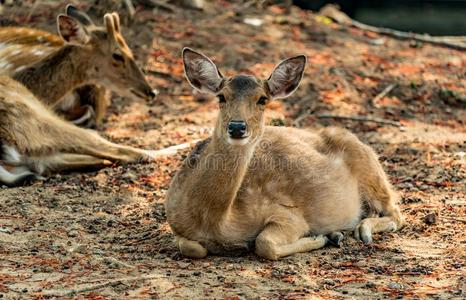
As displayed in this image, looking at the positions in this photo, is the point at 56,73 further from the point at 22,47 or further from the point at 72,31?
the point at 22,47

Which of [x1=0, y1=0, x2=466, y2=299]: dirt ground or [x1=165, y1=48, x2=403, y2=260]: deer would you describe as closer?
[x1=0, y1=0, x2=466, y2=299]: dirt ground

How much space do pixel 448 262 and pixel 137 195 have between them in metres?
2.85

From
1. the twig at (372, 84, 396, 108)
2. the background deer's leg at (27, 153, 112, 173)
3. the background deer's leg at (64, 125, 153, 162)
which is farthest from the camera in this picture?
the twig at (372, 84, 396, 108)

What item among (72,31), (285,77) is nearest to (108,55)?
(72,31)

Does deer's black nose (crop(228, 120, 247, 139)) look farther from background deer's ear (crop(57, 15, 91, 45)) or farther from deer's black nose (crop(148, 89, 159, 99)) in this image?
deer's black nose (crop(148, 89, 159, 99))

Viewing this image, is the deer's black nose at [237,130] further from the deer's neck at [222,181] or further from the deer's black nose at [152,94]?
the deer's black nose at [152,94]

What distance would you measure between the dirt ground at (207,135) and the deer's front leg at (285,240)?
3.7 inches

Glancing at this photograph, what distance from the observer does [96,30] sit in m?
9.88

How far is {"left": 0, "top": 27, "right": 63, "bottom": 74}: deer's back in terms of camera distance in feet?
33.1

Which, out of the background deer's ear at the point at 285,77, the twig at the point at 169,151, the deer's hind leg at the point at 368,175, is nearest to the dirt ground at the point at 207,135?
the twig at the point at 169,151

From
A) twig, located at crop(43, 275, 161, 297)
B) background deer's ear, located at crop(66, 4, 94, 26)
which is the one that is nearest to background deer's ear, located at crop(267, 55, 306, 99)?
twig, located at crop(43, 275, 161, 297)

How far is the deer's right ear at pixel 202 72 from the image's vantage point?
21.0 feet

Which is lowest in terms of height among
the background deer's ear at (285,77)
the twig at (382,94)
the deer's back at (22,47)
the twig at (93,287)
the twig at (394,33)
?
the twig at (382,94)

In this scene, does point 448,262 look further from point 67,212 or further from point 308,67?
point 308,67
